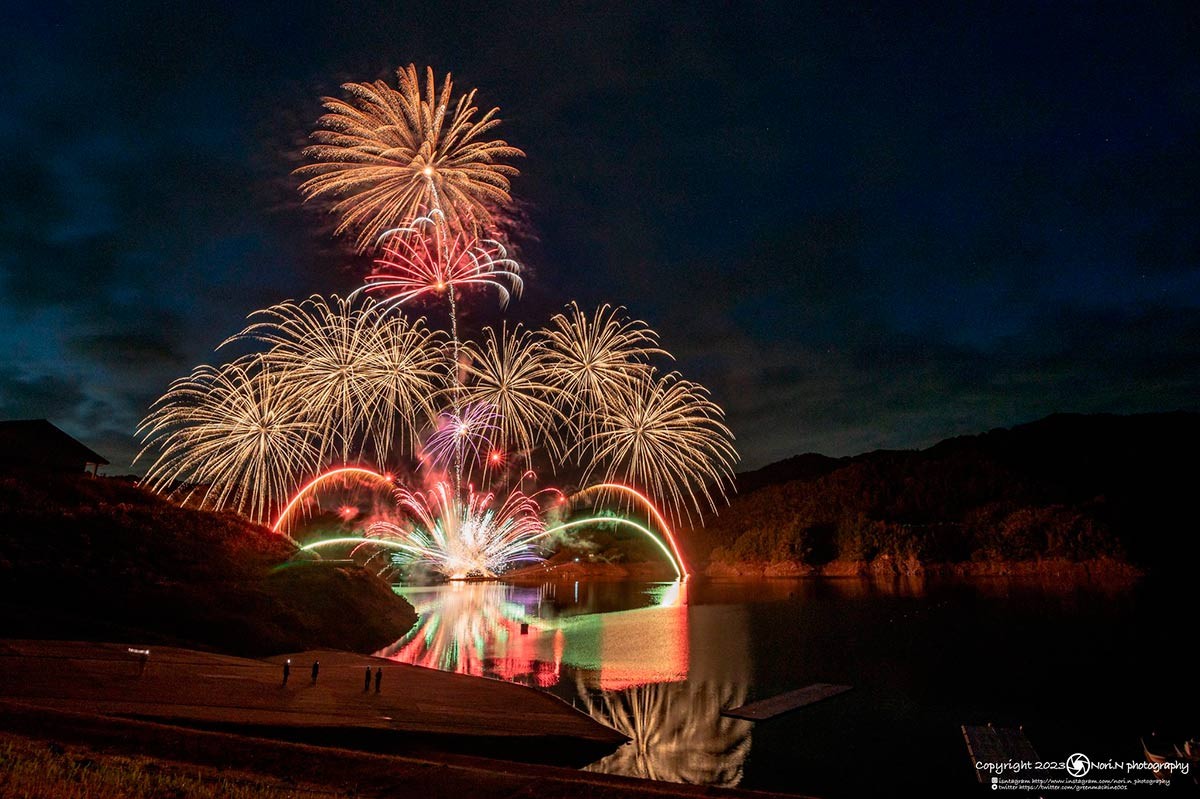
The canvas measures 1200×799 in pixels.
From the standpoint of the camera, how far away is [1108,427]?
18888cm

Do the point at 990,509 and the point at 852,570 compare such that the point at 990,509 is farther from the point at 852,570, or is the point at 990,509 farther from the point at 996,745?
the point at 996,745

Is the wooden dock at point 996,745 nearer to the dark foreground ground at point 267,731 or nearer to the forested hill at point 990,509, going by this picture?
the dark foreground ground at point 267,731

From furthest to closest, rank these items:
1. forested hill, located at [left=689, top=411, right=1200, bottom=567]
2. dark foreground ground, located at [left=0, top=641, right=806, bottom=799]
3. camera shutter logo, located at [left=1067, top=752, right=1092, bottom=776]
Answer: forested hill, located at [left=689, top=411, right=1200, bottom=567] < camera shutter logo, located at [left=1067, top=752, right=1092, bottom=776] < dark foreground ground, located at [left=0, top=641, right=806, bottom=799]

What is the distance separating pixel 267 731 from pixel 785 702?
58.6 ft

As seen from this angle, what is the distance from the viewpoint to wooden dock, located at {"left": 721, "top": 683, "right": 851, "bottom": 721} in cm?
2309

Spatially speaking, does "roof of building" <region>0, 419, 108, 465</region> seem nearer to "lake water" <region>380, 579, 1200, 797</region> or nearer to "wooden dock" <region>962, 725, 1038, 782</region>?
"lake water" <region>380, 579, 1200, 797</region>

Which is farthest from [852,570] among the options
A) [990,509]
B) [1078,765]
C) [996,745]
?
[1078,765]

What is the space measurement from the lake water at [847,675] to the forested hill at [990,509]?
4049 cm

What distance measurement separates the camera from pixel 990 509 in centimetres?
11944

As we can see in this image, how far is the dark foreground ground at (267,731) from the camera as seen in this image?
934 centimetres

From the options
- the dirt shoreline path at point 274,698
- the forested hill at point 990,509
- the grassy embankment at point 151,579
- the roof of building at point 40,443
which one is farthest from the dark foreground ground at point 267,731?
the forested hill at point 990,509

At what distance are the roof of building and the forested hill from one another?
108 metres

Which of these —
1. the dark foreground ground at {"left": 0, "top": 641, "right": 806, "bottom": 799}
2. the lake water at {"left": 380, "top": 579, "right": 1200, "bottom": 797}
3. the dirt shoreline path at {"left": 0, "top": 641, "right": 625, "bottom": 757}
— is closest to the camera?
the dark foreground ground at {"left": 0, "top": 641, "right": 806, "bottom": 799}

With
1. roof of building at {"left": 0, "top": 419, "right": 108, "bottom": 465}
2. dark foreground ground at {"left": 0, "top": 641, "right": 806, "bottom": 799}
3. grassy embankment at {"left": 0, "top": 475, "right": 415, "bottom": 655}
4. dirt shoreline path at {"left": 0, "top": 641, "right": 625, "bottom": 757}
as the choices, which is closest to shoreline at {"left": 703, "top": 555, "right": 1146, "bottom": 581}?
dirt shoreline path at {"left": 0, "top": 641, "right": 625, "bottom": 757}
